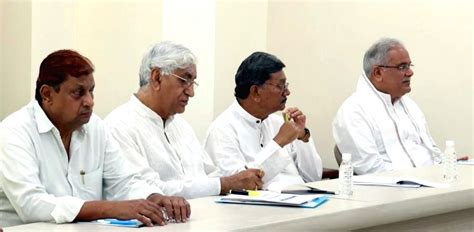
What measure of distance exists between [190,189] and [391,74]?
2406mm

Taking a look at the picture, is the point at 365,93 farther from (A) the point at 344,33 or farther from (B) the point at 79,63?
(B) the point at 79,63

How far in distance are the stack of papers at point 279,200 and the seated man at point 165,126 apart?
764mm

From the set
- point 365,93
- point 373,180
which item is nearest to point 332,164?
point 365,93

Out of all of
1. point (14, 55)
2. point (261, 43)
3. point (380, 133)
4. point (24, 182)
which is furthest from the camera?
point (261, 43)

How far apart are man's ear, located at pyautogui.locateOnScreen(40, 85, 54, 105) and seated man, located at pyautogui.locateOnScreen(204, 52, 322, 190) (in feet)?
5.76

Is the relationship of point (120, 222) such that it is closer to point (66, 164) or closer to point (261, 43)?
point (66, 164)

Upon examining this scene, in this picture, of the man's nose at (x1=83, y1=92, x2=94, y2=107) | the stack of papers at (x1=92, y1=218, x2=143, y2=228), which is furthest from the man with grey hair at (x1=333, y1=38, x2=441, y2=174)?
the stack of papers at (x1=92, y1=218, x2=143, y2=228)

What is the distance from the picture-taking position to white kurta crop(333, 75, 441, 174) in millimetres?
6340

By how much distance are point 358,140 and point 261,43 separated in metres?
1.61

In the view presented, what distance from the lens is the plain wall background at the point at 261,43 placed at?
568 cm

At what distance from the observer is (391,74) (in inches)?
262

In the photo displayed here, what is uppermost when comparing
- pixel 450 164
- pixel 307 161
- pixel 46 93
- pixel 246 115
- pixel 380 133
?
pixel 46 93

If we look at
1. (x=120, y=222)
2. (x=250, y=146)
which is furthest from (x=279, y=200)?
(x=250, y=146)

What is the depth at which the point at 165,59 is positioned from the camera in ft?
16.1
